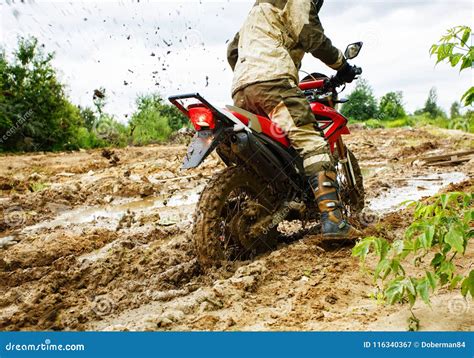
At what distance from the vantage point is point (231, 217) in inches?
134

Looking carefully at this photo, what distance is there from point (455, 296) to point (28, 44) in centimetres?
1591

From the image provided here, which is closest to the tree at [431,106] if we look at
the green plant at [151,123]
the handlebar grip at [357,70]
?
the green plant at [151,123]

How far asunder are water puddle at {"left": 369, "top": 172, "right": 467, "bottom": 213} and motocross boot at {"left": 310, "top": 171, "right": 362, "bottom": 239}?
5.35ft

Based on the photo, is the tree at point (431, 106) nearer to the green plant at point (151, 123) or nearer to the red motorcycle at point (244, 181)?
the green plant at point (151, 123)

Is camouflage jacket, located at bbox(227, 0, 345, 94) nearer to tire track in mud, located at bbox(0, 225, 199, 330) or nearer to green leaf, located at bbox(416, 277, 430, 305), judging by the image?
tire track in mud, located at bbox(0, 225, 199, 330)

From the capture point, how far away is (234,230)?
3.39 meters

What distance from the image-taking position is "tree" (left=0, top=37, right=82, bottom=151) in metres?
14.4

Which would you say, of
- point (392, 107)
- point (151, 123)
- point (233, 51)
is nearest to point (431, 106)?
point (392, 107)

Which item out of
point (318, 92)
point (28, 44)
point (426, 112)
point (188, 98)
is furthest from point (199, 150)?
point (426, 112)

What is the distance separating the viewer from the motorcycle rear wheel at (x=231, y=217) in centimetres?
317

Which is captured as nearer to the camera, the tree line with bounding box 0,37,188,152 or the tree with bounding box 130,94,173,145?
the tree line with bounding box 0,37,188,152

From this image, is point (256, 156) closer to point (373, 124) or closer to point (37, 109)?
point (37, 109)

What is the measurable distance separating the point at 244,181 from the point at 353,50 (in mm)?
1537

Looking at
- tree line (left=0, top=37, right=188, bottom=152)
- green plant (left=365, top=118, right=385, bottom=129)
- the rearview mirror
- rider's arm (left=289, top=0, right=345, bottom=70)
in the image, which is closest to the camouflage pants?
rider's arm (left=289, top=0, right=345, bottom=70)
